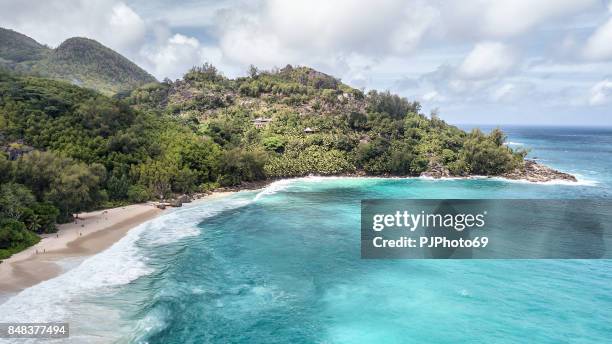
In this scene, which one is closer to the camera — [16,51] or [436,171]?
[436,171]

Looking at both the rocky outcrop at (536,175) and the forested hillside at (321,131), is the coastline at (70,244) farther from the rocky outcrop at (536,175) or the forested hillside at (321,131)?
the rocky outcrop at (536,175)

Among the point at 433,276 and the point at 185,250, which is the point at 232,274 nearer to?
the point at 185,250

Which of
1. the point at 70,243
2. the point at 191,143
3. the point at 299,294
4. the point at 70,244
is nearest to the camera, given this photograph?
the point at 299,294

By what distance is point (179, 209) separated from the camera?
57531 millimetres

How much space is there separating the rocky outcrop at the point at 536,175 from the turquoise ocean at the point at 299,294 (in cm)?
5600

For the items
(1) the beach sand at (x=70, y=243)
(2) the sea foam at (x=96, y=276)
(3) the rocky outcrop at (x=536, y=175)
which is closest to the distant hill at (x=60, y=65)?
(1) the beach sand at (x=70, y=243)

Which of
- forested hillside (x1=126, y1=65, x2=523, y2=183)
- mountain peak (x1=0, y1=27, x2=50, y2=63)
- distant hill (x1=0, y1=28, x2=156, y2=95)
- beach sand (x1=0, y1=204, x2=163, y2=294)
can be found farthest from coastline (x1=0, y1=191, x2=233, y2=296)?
mountain peak (x1=0, y1=27, x2=50, y2=63)

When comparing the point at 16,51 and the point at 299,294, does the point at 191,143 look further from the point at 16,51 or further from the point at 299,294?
the point at 16,51

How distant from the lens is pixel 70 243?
3991 centimetres

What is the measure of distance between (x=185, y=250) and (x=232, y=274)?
822cm

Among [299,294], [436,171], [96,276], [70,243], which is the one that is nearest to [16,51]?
[70,243]

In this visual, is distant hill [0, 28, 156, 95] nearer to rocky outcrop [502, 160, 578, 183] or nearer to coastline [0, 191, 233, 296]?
coastline [0, 191, 233, 296]

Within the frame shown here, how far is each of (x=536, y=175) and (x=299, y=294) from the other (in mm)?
82541

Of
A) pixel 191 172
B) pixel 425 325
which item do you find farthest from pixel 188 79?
pixel 425 325
